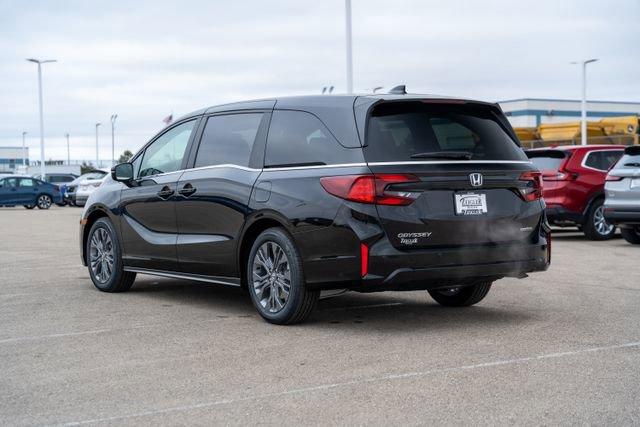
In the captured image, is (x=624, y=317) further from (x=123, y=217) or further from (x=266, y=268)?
(x=123, y=217)

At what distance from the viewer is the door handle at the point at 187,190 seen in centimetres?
846

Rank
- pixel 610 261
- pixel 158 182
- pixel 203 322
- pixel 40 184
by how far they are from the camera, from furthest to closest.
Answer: pixel 40 184, pixel 610 261, pixel 158 182, pixel 203 322

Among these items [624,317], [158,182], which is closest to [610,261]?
[624,317]

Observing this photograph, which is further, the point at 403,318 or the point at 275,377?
the point at 403,318

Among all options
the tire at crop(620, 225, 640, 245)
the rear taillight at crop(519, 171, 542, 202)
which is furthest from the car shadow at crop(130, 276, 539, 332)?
the tire at crop(620, 225, 640, 245)

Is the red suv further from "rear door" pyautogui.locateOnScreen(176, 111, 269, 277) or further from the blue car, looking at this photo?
the blue car

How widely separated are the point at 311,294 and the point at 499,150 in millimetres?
1822

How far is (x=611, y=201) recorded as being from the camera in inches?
591

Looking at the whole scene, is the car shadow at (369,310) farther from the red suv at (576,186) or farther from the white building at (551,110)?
the white building at (551,110)

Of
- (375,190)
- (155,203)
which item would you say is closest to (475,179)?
(375,190)

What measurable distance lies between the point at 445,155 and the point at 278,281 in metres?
1.58

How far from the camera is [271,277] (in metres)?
7.55

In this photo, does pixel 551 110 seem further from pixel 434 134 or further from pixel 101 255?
pixel 434 134

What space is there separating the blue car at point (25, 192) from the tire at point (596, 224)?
30234mm
